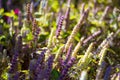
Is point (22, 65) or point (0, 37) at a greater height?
point (0, 37)

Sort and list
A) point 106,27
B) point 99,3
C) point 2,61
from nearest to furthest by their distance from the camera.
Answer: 1. point 2,61
2. point 106,27
3. point 99,3

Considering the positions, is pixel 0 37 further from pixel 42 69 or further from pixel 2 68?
pixel 42 69

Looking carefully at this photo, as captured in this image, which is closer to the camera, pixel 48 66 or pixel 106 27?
pixel 48 66

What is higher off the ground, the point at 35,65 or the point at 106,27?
the point at 35,65

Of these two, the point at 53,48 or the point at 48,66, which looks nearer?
the point at 48,66

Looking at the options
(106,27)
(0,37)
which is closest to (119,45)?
(106,27)

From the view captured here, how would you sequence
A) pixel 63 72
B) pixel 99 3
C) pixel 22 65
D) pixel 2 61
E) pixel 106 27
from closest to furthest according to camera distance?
1. pixel 63 72
2. pixel 2 61
3. pixel 22 65
4. pixel 106 27
5. pixel 99 3

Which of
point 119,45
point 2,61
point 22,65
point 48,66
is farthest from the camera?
point 119,45

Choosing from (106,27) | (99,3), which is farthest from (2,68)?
(99,3)

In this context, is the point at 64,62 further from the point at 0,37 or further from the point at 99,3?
the point at 99,3
